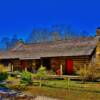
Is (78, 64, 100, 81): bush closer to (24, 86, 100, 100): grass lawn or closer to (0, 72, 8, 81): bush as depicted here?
(24, 86, 100, 100): grass lawn

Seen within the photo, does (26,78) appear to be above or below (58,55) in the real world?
below

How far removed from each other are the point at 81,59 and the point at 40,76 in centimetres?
857

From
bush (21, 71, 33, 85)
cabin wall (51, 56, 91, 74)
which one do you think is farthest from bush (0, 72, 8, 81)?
cabin wall (51, 56, 91, 74)

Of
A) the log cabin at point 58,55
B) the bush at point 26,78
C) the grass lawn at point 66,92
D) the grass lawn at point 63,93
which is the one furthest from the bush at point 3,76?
the log cabin at point 58,55

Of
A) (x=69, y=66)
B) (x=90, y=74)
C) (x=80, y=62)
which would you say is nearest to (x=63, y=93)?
(x=90, y=74)

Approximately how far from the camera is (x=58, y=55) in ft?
116

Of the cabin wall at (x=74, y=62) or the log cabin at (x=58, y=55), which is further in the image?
the cabin wall at (x=74, y=62)

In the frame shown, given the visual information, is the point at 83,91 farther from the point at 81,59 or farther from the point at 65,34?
the point at 65,34

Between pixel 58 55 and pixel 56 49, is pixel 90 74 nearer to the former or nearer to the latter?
pixel 58 55

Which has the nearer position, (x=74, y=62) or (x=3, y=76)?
(x=3, y=76)

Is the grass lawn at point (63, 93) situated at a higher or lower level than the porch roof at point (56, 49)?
lower

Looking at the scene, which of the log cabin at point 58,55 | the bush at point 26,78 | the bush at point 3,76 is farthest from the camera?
the log cabin at point 58,55

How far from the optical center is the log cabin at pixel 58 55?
34.0 metres

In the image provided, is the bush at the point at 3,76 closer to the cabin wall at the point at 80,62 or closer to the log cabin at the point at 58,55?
the log cabin at the point at 58,55
